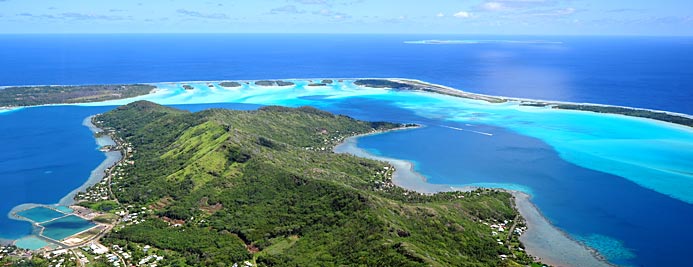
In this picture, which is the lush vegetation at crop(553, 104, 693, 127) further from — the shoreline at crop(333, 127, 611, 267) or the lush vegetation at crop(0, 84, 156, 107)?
the lush vegetation at crop(0, 84, 156, 107)

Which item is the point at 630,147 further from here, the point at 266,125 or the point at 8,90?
the point at 8,90

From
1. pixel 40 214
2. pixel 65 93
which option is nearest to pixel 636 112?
pixel 40 214

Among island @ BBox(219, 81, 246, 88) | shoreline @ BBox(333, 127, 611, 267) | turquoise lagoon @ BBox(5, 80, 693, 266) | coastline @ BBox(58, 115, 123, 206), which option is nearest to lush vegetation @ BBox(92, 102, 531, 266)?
shoreline @ BBox(333, 127, 611, 267)

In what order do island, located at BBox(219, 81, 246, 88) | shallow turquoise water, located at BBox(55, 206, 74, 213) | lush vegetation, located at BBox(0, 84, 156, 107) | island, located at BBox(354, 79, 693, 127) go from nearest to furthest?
shallow turquoise water, located at BBox(55, 206, 74, 213)
island, located at BBox(354, 79, 693, 127)
lush vegetation, located at BBox(0, 84, 156, 107)
island, located at BBox(219, 81, 246, 88)

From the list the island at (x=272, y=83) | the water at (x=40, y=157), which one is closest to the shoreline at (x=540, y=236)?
the water at (x=40, y=157)

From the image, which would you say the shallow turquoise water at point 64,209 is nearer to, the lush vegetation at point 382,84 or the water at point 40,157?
the water at point 40,157

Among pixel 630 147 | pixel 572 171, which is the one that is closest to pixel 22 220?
pixel 572 171
